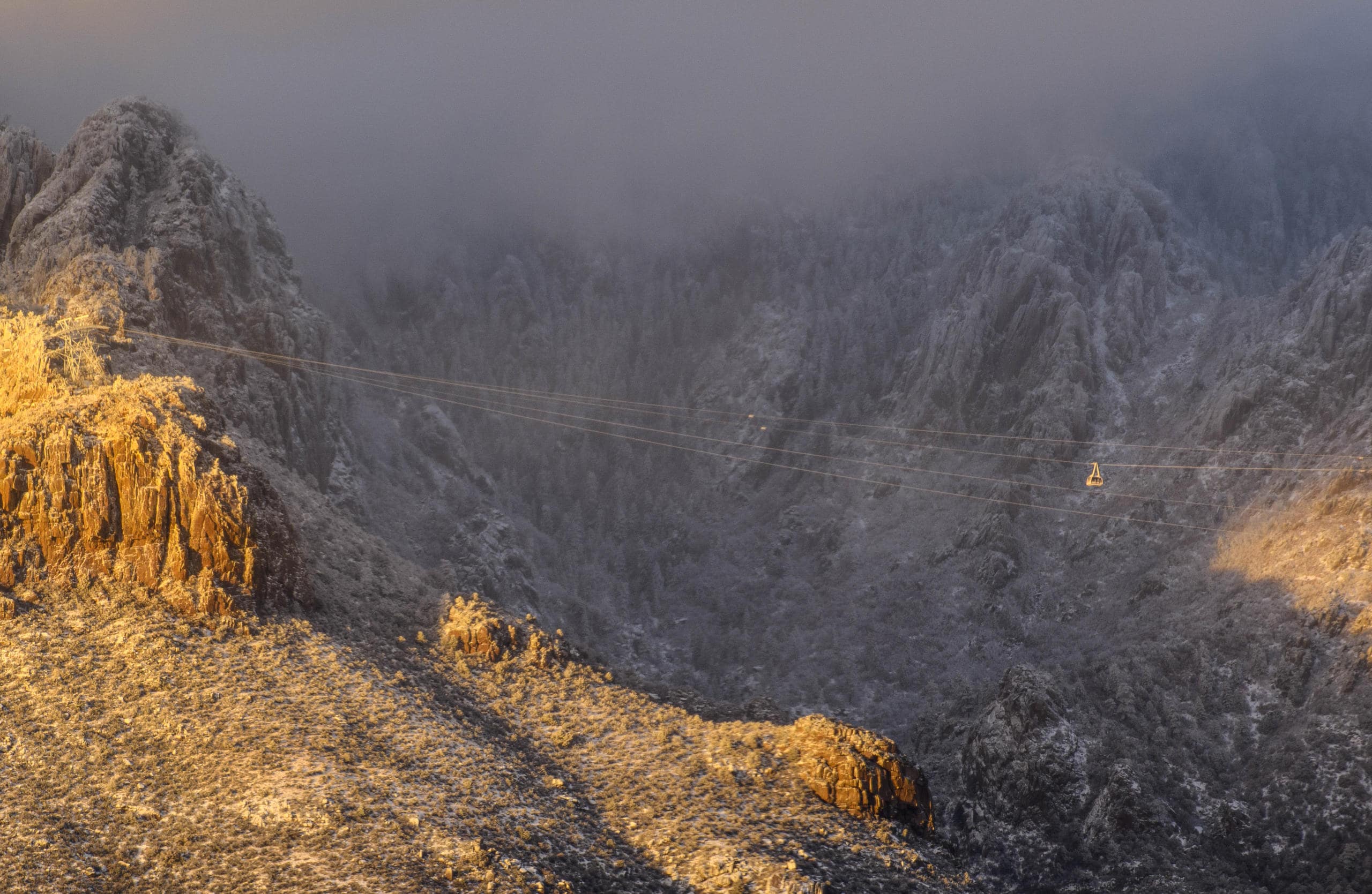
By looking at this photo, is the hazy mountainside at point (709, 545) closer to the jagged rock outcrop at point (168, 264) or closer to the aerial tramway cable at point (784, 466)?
the jagged rock outcrop at point (168, 264)

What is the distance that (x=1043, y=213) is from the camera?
6994 centimetres

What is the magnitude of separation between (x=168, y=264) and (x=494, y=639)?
66.1 feet

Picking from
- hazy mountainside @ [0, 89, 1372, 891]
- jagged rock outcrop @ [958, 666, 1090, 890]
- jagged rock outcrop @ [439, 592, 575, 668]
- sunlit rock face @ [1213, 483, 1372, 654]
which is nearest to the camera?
hazy mountainside @ [0, 89, 1372, 891]

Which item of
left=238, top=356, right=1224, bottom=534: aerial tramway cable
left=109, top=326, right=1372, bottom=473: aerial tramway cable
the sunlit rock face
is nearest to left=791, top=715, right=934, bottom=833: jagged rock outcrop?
the sunlit rock face

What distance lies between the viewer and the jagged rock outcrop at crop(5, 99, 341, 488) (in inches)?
1505

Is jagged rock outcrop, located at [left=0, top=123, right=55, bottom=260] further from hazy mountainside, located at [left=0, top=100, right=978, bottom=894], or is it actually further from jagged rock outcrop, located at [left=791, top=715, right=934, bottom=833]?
jagged rock outcrop, located at [left=791, top=715, right=934, bottom=833]

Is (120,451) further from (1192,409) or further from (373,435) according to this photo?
(1192,409)

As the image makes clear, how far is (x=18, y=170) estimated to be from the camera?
141 ft

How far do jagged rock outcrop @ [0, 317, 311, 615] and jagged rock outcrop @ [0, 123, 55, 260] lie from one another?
16011 mm

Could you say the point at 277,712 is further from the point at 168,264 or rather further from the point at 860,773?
the point at 168,264

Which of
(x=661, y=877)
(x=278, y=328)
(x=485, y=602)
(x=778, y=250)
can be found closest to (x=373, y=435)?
(x=278, y=328)

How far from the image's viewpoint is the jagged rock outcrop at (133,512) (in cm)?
2872

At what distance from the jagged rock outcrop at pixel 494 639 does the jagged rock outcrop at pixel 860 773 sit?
23.6 feet

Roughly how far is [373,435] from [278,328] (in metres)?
13.8
